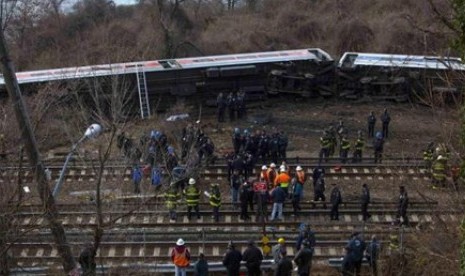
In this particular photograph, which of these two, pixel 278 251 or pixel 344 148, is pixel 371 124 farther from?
pixel 278 251

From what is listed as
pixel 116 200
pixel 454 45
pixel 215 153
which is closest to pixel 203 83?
pixel 215 153

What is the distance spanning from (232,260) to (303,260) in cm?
137

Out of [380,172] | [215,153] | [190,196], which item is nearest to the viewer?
[190,196]

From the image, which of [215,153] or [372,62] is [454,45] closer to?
[215,153]

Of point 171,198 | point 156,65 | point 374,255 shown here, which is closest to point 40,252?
point 171,198

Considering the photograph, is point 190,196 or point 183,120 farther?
point 183,120

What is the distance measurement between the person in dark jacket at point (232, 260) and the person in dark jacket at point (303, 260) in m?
1.13

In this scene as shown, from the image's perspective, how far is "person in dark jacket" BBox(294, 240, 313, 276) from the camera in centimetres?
1365

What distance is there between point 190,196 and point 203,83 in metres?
8.93

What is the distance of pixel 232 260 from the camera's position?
13.9 metres

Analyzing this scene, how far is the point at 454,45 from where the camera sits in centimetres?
955

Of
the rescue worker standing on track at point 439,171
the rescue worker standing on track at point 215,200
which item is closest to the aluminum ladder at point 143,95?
the rescue worker standing on track at point 215,200

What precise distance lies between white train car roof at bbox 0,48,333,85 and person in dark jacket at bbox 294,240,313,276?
1057cm

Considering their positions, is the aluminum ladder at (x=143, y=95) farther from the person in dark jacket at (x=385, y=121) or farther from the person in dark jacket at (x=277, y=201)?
the person in dark jacket at (x=277, y=201)
